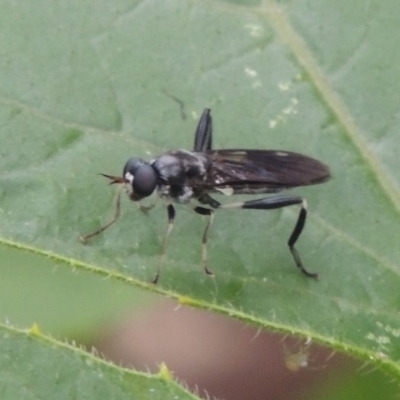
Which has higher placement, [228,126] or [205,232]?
[228,126]

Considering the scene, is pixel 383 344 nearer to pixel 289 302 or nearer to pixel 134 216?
pixel 289 302

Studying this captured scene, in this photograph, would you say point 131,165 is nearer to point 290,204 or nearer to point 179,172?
point 179,172

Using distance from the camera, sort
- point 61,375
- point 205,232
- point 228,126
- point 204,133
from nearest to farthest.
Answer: point 61,375 → point 205,232 → point 204,133 → point 228,126

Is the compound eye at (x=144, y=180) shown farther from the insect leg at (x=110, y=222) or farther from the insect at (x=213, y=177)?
the insect leg at (x=110, y=222)

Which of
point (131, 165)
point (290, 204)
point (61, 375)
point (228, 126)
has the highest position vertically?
point (228, 126)

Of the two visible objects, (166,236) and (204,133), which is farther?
(204,133)

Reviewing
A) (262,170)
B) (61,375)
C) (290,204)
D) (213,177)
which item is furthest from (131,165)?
(61,375)

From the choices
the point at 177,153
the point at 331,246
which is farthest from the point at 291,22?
the point at 331,246

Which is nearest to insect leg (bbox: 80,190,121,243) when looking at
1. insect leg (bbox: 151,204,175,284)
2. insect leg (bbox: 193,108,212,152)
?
insect leg (bbox: 151,204,175,284)
